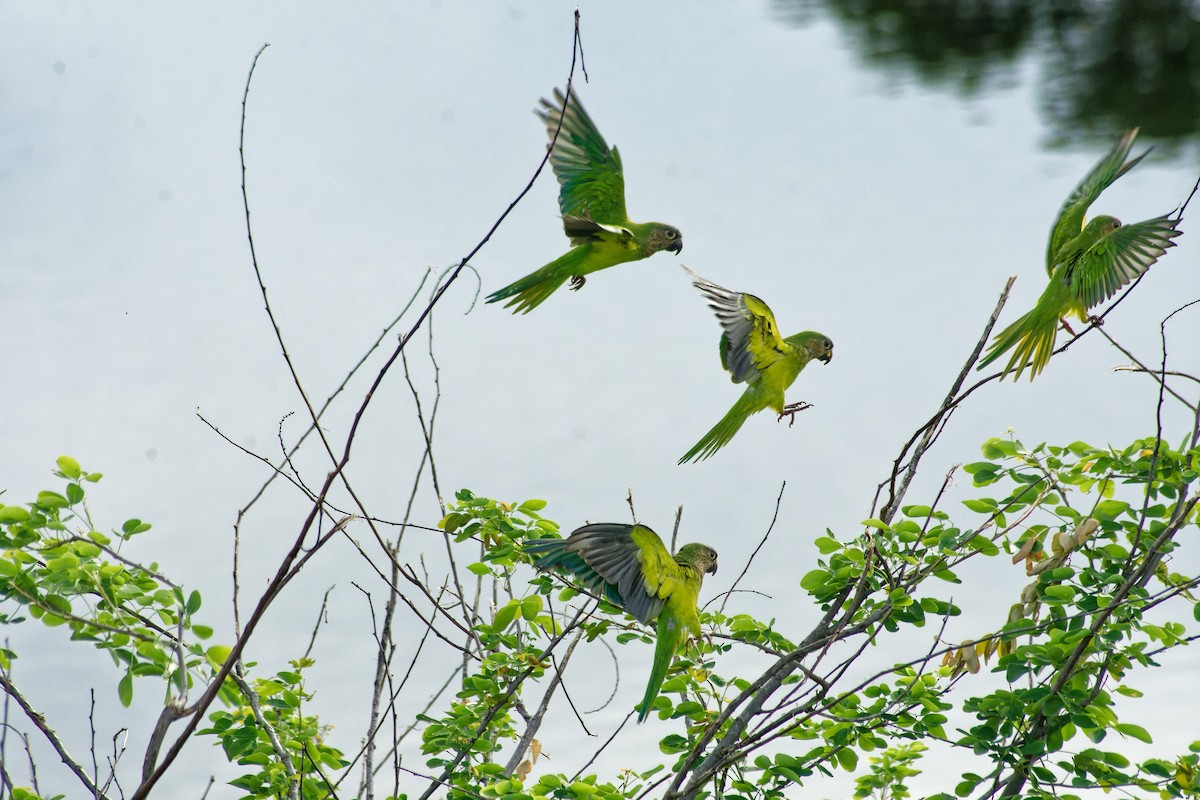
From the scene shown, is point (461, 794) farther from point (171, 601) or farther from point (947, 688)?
point (947, 688)

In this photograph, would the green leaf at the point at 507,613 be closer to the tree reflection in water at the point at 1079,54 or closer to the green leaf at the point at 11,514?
the green leaf at the point at 11,514

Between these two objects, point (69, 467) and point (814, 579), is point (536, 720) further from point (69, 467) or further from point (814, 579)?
point (69, 467)

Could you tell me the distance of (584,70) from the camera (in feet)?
7.58

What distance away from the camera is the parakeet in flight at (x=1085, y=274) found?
3.34m

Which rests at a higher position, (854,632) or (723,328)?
(723,328)

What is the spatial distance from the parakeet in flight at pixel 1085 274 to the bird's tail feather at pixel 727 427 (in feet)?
2.80

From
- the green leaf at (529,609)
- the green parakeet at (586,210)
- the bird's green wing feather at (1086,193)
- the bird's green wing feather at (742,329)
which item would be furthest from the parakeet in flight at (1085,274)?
the green leaf at (529,609)

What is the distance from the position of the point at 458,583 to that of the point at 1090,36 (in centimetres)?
968

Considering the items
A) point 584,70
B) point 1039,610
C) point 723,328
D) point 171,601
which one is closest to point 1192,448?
point 1039,610

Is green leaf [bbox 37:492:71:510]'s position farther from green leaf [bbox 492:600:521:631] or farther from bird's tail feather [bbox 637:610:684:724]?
bird's tail feather [bbox 637:610:684:724]

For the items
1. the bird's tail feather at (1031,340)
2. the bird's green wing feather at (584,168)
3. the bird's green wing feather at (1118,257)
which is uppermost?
the bird's green wing feather at (584,168)

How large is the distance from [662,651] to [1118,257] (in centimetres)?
236

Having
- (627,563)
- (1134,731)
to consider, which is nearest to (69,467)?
(627,563)

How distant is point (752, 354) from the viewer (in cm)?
308
